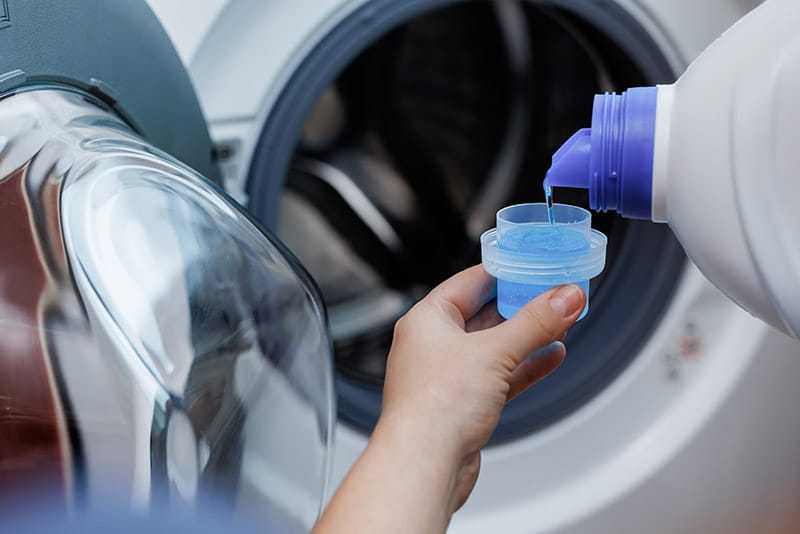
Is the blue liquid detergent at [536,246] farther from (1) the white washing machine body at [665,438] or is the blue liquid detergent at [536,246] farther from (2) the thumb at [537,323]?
(1) the white washing machine body at [665,438]

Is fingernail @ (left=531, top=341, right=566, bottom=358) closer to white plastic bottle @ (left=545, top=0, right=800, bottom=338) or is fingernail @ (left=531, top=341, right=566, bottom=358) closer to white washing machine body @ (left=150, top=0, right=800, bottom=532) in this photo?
white plastic bottle @ (left=545, top=0, right=800, bottom=338)

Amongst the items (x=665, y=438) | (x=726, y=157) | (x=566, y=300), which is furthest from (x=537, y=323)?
(x=665, y=438)

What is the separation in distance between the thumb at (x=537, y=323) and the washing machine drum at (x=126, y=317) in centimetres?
12

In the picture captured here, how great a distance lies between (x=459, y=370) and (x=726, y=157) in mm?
174

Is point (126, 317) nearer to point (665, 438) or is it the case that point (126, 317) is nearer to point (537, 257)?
point (537, 257)

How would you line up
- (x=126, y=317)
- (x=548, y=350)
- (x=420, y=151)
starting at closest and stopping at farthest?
(x=126, y=317), (x=548, y=350), (x=420, y=151)

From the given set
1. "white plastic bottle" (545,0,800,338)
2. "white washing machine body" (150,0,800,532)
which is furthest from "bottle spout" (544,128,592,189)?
"white washing machine body" (150,0,800,532)

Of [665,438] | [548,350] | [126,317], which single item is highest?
[126,317]

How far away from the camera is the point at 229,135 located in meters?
0.67

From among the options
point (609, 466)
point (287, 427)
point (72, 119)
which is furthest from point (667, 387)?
point (72, 119)

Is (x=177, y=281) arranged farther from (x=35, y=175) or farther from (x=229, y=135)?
(x=229, y=135)

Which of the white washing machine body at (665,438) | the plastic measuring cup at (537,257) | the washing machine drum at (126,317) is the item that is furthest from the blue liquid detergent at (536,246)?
the white washing machine body at (665,438)

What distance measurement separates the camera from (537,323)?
440 mm

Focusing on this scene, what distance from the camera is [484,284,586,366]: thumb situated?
0.44 meters
